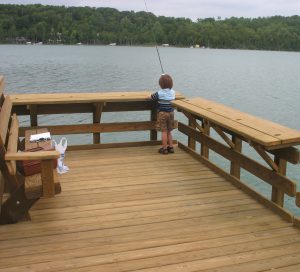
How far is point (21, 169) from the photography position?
3938mm

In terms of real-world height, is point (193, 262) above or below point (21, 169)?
below

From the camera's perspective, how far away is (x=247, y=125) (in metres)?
4.47

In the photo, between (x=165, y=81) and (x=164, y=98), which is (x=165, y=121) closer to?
(x=164, y=98)

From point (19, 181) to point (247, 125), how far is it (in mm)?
2237

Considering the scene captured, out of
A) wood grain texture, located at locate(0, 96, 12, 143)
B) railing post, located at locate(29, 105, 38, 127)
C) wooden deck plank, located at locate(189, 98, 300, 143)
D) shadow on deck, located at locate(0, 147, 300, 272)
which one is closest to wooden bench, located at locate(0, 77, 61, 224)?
wood grain texture, located at locate(0, 96, 12, 143)

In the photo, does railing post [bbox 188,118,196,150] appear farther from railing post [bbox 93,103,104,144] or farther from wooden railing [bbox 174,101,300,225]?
railing post [bbox 93,103,104,144]

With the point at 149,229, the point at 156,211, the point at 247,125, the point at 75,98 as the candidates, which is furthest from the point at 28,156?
the point at 75,98

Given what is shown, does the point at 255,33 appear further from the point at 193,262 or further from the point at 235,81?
the point at 193,262

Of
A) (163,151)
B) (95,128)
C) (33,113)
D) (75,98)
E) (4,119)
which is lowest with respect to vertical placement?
(163,151)

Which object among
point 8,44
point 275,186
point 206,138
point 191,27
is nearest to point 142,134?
point 206,138

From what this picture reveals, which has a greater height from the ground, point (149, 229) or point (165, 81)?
point (165, 81)

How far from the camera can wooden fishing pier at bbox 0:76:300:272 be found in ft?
10.9

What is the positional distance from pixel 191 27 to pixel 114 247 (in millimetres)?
90540

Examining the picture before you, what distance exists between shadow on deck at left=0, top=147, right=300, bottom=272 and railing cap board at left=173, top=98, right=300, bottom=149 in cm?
73
